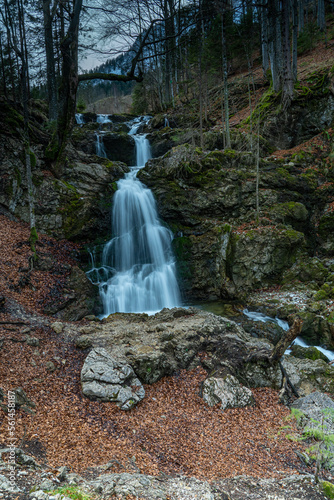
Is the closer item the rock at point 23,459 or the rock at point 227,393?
the rock at point 23,459

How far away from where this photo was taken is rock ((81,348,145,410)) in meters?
5.23

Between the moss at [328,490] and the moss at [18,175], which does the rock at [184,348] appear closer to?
the moss at [328,490]

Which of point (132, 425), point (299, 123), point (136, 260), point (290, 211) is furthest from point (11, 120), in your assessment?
point (299, 123)

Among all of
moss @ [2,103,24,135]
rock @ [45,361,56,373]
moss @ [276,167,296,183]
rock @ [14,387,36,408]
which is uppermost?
moss @ [2,103,24,135]

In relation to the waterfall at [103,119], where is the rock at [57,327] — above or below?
below

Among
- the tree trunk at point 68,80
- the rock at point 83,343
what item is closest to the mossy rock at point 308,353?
the rock at point 83,343

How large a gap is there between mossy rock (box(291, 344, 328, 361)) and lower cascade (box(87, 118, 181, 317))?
214 inches

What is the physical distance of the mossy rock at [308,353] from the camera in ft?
27.6

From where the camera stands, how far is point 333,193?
1463 cm

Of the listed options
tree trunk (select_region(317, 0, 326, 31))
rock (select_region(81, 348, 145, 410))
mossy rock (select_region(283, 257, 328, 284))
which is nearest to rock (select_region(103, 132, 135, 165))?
mossy rock (select_region(283, 257, 328, 284))

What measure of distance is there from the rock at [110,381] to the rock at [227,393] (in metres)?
1.49

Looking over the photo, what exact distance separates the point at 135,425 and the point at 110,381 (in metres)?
0.99

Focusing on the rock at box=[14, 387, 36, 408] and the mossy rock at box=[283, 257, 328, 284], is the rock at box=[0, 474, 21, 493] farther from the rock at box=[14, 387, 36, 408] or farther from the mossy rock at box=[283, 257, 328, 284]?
the mossy rock at box=[283, 257, 328, 284]

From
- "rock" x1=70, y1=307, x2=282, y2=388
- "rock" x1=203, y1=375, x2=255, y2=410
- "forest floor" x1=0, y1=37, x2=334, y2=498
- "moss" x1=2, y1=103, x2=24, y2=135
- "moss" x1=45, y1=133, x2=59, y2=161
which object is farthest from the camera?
"moss" x1=45, y1=133, x2=59, y2=161
